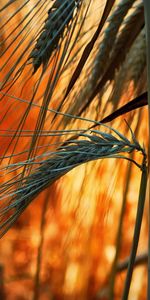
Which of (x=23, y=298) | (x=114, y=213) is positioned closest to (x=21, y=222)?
(x=23, y=298)

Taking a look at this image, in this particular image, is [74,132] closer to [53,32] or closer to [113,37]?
[113,37]

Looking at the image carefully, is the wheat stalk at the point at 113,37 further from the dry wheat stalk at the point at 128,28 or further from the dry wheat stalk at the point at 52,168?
the dry wheat stalk at the point at 52,168

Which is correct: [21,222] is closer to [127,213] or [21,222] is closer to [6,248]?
[6,248]

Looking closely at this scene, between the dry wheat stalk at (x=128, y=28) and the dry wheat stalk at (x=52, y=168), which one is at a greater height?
the dry wheat stalk at (x=128, y=28)

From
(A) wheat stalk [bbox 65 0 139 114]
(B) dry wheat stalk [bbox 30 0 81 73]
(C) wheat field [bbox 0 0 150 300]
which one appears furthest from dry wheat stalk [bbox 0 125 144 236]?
(A) wheat stalk [bbox 65 0 139 114]

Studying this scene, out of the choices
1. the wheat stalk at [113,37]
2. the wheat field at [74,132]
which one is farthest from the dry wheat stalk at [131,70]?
the wheat stalk at [113,37]

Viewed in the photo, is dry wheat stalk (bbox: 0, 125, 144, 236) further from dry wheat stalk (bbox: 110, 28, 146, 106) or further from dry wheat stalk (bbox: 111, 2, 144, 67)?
dry wheat stalk (bbox: 110, 28, 146, 106)

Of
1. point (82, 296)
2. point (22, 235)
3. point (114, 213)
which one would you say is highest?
point (114, 213)

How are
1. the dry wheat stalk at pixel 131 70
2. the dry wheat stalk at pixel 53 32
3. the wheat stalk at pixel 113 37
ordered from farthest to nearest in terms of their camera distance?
the dry wheat stalk at pixel 131 70, the wheat stalk at pixel 113 37, the dry wheat stalk at pixel 53 32
